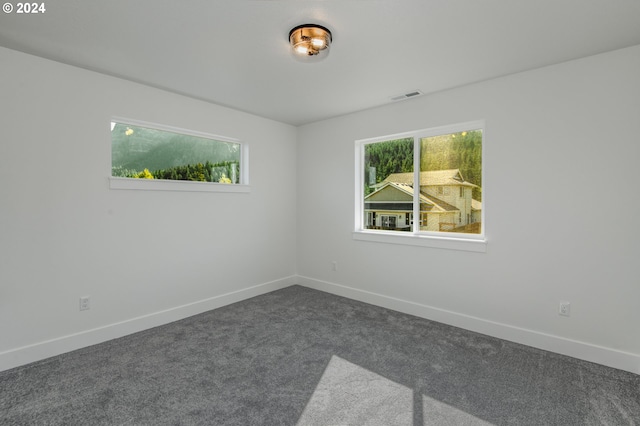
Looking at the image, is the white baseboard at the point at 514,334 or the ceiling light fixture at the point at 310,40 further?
the white baseboard at the point at 514,334

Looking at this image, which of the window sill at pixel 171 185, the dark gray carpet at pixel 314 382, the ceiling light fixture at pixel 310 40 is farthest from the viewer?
the window sill at pixel 171 185

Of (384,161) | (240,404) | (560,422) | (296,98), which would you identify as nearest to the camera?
(560,422)

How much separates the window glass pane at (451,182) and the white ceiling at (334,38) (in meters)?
0.62

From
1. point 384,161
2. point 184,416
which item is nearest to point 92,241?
point 184,416

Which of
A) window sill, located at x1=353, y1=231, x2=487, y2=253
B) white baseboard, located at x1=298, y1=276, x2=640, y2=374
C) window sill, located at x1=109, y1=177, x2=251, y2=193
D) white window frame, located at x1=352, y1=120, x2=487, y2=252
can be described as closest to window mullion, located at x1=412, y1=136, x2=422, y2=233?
white window frame, located at x1=352, y1=120, x2=487, y2=252

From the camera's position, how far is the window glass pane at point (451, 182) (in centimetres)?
329

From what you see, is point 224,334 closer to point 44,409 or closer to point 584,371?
point 44,409

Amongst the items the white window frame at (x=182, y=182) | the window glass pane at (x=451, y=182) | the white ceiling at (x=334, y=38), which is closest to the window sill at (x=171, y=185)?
the white window frame at (x=182, y=182)

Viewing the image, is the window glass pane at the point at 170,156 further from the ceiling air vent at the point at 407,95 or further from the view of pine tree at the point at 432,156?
the ceiling air vent at the point at 407,95

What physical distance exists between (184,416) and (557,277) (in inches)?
123

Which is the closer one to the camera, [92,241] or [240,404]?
[240,404]

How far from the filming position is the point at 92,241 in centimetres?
291

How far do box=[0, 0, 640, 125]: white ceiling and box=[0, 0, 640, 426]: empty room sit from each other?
0.07 ft

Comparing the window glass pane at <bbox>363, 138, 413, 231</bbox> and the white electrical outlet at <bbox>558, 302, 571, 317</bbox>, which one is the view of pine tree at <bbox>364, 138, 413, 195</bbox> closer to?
the window glass pane at <bbox>363, 138, 413, 231</bbox>
